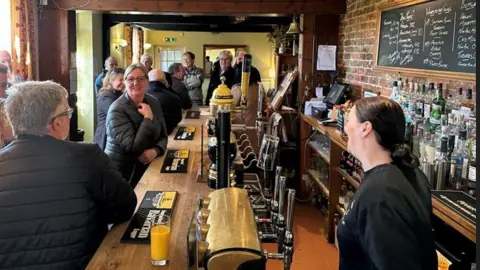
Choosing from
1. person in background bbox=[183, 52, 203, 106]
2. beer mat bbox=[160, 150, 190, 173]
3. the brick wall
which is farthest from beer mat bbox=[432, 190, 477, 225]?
person in background bbox=[183, 52, 203, 106]

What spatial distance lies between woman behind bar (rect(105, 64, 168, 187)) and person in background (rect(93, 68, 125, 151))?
57 centimetres

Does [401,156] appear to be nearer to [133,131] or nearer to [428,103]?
[428,103]

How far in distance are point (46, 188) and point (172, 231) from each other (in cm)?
49

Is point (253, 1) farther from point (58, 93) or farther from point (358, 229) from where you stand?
point (358, 229)

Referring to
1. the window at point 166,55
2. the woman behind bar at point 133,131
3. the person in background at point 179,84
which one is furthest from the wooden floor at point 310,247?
the window at point 166,55

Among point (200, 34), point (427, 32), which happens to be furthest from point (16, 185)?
point (200, 34)

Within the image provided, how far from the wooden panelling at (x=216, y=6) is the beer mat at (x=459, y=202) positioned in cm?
343

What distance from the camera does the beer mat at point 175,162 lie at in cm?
293

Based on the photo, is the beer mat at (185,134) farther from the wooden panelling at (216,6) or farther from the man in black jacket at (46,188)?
the man in black jacket at (46,188)

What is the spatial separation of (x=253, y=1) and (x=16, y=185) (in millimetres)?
4257

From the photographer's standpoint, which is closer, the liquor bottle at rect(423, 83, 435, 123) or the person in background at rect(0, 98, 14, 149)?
the person in background at rect(0, 98, 14, 149)

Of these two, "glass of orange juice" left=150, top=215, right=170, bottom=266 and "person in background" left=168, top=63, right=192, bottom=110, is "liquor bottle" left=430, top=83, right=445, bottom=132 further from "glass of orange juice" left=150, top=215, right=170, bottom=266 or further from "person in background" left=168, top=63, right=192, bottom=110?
"person in background" left=168, top=63, right=192, bottom=110

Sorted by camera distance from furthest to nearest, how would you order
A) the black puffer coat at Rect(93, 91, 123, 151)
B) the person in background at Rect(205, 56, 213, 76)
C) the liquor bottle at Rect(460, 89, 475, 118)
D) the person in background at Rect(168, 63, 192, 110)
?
the person in background at Rect(205, 56, 213, 76)
the person in background at Rect(168, 63, 192, 110)
the black puffer coat at Rect(93, 91, 123, 151)
the liquor bottle at Rect(460, 89, 475, 118)

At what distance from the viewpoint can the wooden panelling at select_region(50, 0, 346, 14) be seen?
17.9 ft
